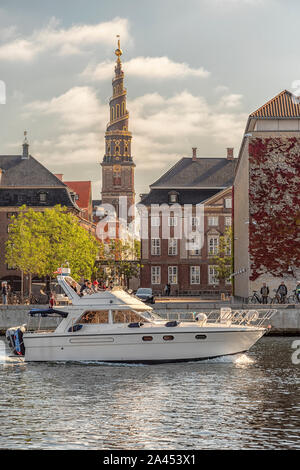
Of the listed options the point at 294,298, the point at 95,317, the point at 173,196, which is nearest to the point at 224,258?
the point at 173,196

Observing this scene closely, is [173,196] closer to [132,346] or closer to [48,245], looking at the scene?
[48,245]

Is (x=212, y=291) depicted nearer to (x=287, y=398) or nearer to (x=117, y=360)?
(x=117, y=360)

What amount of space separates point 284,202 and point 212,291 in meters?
52.2

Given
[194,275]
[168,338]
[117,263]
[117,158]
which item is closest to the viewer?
[168,338]

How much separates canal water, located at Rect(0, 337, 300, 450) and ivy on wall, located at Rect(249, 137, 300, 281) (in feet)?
69.5

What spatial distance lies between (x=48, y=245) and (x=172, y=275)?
1000 inches

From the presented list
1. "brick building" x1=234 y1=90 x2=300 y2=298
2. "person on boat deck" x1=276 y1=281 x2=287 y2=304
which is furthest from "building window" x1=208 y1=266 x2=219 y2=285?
"person on boat deck" x1=276 y1=281 x2=287 y2=304

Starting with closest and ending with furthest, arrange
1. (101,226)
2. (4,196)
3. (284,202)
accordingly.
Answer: (284,202) → (4,196) → (101,226)

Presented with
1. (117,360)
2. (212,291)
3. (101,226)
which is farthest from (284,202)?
(101,226)

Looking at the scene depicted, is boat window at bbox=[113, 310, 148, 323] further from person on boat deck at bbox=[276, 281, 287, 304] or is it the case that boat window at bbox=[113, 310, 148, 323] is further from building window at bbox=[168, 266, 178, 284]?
building window at bbox=[168, 266, 178, 284]

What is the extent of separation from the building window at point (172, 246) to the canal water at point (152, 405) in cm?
7416

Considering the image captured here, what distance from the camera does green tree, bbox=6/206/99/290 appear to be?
308ft

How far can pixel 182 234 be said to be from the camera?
380ft

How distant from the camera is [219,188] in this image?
115625 millimetres
